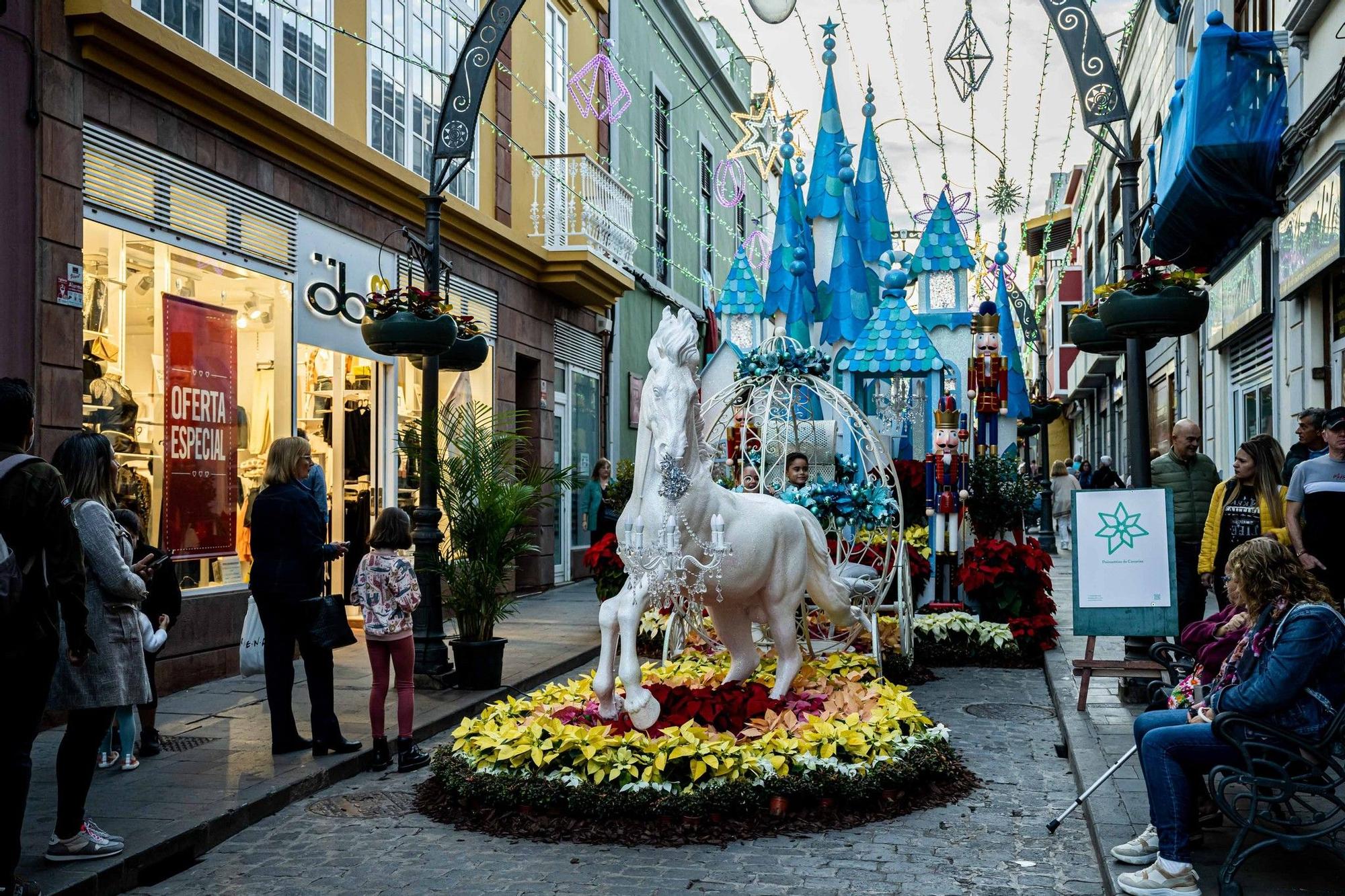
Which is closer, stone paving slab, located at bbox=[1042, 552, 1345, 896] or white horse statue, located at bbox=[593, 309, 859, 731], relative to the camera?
stone paving slab, located at bbox=[1042, 552, 1345, 896]

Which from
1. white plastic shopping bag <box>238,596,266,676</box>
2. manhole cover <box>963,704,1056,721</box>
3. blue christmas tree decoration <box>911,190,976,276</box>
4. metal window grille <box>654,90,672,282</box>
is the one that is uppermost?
metal window grille <box>654,90,672,282</box>

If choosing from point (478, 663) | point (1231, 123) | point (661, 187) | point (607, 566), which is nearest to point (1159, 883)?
point (478, 663)

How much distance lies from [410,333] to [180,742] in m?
3.34

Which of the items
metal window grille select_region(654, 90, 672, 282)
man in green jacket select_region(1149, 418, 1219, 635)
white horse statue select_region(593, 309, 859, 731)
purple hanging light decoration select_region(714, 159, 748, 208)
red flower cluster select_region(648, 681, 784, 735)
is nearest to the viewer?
white horse statue select_region(593, 309, 859, 731)

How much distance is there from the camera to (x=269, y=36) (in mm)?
10969

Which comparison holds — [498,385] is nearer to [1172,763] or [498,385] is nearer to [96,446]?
[96,446]

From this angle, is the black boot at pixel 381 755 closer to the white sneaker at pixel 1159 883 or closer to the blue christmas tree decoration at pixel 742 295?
the white sneaker at pixel 1159 883

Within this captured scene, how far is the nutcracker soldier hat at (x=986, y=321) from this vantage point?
531 inches

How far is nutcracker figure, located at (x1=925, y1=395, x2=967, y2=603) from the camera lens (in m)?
11.6

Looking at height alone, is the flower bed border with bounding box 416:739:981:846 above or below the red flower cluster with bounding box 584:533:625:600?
below

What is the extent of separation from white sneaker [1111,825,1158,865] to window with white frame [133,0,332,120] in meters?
8.63

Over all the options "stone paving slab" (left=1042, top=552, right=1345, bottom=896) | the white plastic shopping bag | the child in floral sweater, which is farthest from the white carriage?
the white plastic shopping bag

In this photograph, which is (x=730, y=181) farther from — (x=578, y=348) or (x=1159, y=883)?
(x=1159, y=883)

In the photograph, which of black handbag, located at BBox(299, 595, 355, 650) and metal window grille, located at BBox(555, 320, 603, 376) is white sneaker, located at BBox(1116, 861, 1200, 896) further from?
metal window grille, located at BBox(555, 320, 603, 376)
